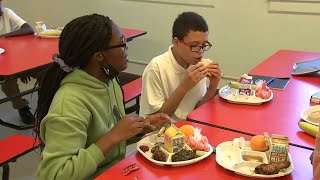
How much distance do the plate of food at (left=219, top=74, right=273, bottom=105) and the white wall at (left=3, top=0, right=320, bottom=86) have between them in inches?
74.0

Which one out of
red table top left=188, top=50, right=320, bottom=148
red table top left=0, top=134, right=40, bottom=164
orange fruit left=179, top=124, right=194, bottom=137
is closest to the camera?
orange fruit left=179, top=124, right=194, bottom=137

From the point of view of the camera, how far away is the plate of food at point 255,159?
4.09 feet

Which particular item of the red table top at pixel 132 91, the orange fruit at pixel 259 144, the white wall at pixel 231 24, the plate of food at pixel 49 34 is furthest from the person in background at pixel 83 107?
the white wall at pixel 231 24

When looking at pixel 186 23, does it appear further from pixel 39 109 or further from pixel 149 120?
pixel 39 109

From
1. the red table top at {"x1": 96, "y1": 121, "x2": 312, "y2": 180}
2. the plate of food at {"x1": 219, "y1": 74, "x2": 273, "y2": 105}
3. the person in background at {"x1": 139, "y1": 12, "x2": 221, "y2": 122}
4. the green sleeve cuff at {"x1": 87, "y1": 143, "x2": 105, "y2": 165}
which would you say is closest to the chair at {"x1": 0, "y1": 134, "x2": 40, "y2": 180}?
the person in background at {"x1": 139, "y1": 12, "x2": 221, "y2": 122}

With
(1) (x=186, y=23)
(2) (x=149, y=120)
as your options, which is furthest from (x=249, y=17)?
(2) (x=149, y=120)

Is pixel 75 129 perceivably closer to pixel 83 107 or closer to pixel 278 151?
pixel 83 107

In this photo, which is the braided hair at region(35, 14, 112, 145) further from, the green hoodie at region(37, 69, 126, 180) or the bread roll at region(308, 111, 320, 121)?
the bread roll at region(308, 111, 320, 121)

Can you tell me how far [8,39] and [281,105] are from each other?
2.50m

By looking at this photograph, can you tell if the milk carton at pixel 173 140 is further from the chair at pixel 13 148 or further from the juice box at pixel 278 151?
the chair at pixel 13 148

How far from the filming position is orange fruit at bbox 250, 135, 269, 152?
138 centimetres

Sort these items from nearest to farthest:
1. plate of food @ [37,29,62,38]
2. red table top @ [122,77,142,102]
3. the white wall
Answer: red table top @ [122,77,142,102]
plate of food @ [37,29,62,38]
the white wall

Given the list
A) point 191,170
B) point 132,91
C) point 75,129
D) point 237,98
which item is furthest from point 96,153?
point 132,91

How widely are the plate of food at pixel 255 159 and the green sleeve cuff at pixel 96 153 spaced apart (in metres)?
0.41
